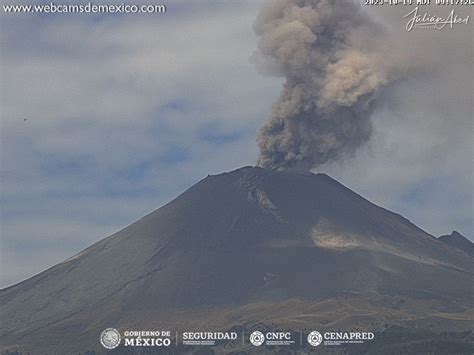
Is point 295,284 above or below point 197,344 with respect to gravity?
above

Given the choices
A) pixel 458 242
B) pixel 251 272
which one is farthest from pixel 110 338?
pixel 458 242

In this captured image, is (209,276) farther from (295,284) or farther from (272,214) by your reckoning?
(272,214)

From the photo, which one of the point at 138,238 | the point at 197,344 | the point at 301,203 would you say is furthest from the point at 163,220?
the point at 197,344

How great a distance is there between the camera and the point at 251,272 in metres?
152

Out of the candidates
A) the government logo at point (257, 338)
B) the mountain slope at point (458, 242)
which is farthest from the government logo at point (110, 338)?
the mountain slope at point (458, 242)

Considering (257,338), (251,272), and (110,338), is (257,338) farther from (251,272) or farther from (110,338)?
(251,272)

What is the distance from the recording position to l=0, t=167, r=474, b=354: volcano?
5349 inches

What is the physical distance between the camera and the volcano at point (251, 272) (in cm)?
13588

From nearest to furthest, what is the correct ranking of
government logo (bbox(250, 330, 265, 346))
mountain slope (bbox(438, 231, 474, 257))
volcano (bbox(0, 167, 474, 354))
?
1. government logo (bbox(250, 330, 265, 346))
2. volcano (bbox(0, 167, 474, 354))
3. mountain slope (bbox(438, 231, 474, 257))

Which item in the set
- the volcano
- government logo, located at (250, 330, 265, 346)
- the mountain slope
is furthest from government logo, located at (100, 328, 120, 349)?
the mountain slope

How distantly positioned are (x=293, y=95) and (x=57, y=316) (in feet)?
146

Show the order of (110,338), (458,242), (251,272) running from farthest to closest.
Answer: (458,242) < (251,272) < (110,338)

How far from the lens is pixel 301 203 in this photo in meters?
170

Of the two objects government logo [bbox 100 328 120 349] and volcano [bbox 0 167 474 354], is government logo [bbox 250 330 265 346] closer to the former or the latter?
volcano [bbox 0 167 474 354]
